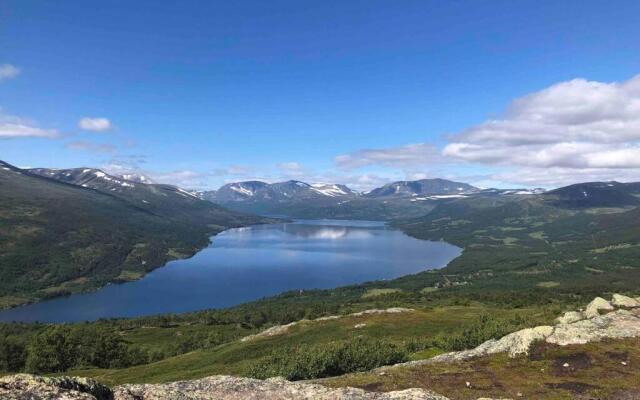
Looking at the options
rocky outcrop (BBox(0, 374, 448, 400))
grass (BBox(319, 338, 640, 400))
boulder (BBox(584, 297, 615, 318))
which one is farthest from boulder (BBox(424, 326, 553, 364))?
boulder (BBox(584, 297, 615, 318))

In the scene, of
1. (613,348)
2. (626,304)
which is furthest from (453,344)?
(626,304)

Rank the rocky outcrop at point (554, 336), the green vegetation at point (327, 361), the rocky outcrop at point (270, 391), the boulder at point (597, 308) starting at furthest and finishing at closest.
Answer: the boulder at point (597, 308)
the rocky outcrop at point (554, 336)
the green vegetation at point (327, 361)
the rocky outcrop at point (270, 391)

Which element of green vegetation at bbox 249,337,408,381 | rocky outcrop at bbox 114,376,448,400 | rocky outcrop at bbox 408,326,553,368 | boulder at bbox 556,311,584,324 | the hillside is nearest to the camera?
rocky outcrop at bbox 114,376,448,400

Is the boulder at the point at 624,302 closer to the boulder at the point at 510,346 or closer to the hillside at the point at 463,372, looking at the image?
the hillside at the point at 463,372

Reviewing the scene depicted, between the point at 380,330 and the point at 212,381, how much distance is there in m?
76.4

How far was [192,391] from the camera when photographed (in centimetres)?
3684

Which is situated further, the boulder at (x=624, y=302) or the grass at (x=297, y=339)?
the grass at (x=297, y=339)

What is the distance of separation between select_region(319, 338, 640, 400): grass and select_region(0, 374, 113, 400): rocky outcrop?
2708 cm

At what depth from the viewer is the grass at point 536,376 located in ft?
127

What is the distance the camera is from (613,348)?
5125 centimetres

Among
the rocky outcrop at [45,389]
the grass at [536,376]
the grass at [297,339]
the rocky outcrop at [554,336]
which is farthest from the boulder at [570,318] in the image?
the rocky outcrop at [45,389]

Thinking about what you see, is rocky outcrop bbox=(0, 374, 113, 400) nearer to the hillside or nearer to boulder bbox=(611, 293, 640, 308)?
the hillside

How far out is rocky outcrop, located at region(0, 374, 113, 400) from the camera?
1652 centimetres

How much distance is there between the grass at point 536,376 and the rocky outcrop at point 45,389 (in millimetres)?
27085
